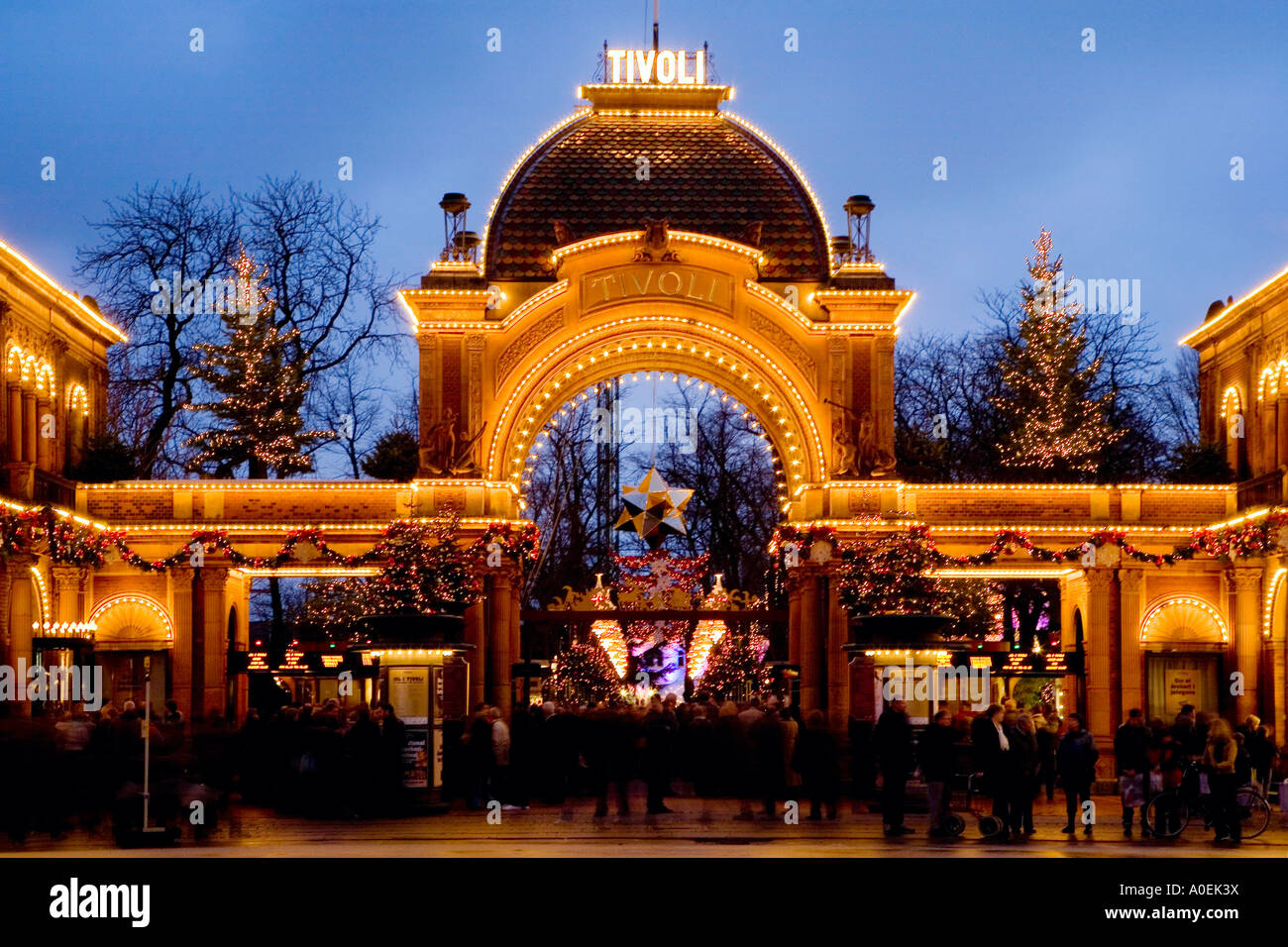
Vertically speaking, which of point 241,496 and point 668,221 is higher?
point 668,221

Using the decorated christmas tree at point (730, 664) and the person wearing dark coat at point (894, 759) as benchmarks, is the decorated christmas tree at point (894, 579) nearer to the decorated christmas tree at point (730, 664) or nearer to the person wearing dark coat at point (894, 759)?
the person wearing dark coat at point (894, 759)

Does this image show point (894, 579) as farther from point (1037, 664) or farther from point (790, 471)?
point (790, 471)

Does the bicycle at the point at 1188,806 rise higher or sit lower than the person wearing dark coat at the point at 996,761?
lower

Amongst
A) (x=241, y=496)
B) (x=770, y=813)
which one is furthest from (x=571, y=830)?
(x=241, y=496)

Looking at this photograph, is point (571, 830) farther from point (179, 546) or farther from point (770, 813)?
point (179, 546)

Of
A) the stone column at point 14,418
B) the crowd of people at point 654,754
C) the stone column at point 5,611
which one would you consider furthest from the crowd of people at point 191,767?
the stone column at point 14,418

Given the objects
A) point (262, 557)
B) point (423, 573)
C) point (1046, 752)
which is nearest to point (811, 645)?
point (423, 573)

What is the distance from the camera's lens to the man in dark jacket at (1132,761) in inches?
1000

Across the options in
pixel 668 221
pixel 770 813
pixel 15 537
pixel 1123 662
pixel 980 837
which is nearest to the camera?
pixel 980 837

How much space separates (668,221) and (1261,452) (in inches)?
531

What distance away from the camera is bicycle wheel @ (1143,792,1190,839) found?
24375mm

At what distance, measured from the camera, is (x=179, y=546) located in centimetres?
3950

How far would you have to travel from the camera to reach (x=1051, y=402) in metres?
41.9

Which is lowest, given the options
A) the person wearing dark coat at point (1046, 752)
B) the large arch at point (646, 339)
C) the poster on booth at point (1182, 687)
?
the person wearing dark coat at point (1046, 752)
